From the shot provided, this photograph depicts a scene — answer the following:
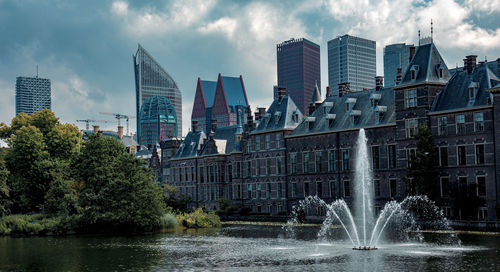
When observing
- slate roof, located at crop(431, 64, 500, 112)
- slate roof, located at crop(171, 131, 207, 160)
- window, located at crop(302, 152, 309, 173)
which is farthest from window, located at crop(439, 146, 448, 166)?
slate roof, located at crop(171, 131, 207, 160)

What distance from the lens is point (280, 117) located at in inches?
3804

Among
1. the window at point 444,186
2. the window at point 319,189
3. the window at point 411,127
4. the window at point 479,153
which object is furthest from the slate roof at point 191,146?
the window at point 479,153

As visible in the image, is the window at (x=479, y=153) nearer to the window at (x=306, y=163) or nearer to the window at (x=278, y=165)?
the window at (x=306, y=163)

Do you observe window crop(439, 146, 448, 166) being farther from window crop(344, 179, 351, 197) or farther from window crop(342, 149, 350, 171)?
window crop(344, 179, 351, 197)

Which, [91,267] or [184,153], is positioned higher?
[184,153]

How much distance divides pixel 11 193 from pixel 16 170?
337 cm

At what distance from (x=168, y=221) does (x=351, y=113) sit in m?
26.4

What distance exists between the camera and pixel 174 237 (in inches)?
2576

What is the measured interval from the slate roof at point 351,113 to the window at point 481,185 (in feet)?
41.0

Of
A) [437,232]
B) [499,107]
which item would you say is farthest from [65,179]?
[499,107]

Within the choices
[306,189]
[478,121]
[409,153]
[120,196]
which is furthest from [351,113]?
[120,196]

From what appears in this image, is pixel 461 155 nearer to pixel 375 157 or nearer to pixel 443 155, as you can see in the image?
pixel 443 155

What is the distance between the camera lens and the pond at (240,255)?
4075 centimetres

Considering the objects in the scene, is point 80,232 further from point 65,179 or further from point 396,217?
point 396,217
